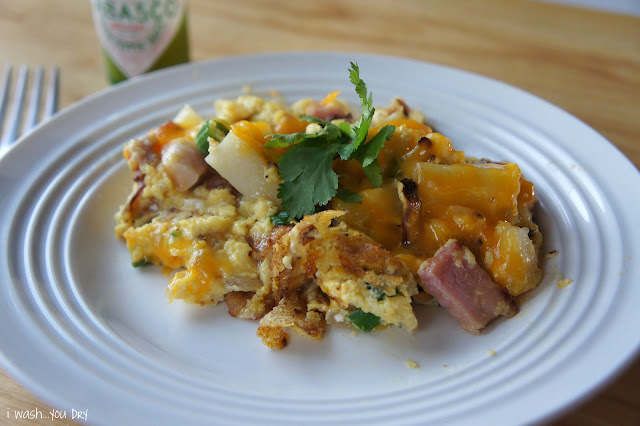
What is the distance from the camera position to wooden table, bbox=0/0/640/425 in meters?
4.24

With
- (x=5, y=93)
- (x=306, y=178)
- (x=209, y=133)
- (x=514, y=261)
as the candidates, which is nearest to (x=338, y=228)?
(x=306, y=178)

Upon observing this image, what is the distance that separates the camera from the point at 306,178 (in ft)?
8.48

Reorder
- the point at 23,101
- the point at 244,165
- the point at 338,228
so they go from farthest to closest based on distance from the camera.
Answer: the point at 23,101, the point at 244,165, the point at 338,228

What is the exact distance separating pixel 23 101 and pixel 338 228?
8.33ft

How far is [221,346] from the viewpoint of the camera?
7.95 feet

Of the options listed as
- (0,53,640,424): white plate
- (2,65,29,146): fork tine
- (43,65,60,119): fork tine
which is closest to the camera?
(0,53,640,424): white plate

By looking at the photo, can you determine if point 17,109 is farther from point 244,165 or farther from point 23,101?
point 244,165

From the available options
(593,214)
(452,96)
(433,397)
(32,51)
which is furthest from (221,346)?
(32,51)

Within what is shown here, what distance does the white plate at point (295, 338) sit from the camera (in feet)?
6.52

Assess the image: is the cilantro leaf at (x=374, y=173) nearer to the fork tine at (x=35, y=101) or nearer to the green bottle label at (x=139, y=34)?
the green bottle label at (x=139, y=34)

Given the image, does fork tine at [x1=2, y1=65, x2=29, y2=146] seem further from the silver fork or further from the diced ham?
the diced ham

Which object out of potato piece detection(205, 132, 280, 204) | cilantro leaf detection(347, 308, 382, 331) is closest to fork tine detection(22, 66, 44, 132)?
potato piece detection(205, 132, 280, 204)

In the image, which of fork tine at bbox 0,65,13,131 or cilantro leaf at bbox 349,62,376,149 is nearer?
cilantro leaf at bbox 349,62,376,149

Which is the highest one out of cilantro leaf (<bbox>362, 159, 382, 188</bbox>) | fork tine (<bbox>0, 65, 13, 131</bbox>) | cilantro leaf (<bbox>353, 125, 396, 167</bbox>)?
cilantro leaf (<bbox>353, 125, 396, 167</bbox>)
